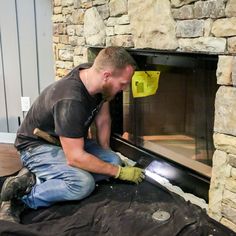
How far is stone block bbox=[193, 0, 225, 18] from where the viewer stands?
5.04ft

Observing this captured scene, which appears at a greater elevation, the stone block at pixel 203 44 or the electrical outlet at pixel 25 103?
the stone block at pixel 203 44

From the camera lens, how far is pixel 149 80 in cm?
234

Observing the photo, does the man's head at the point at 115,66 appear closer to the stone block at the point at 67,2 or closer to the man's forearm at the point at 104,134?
the man's forearm at the point at 104,134

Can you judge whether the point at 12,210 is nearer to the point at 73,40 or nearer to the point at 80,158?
the point at 80,158

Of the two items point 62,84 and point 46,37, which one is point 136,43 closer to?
point 62,84

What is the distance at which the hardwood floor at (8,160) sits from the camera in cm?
273

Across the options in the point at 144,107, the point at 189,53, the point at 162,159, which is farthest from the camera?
the point at 144,107

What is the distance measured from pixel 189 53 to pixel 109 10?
2.19 feet

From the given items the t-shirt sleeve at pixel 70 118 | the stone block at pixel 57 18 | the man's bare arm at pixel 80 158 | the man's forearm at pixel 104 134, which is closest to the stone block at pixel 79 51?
the stone block at pixel 57 18

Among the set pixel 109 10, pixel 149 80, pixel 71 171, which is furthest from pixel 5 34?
pixel 71 171

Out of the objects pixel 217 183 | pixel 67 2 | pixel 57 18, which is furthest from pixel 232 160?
pixel 57 18

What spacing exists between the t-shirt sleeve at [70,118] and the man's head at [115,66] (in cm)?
22

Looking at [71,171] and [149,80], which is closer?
[71,171]

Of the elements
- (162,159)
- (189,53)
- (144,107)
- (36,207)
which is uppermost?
(189,53)
